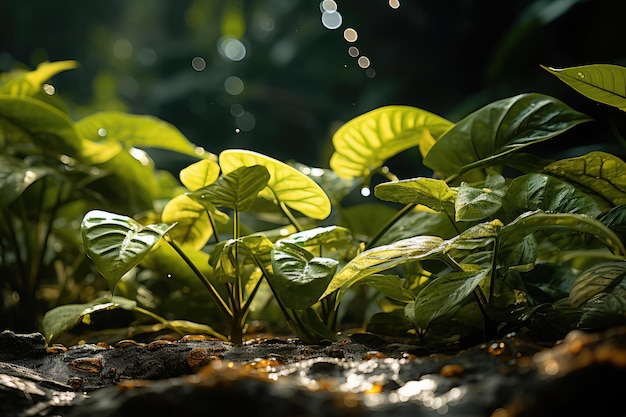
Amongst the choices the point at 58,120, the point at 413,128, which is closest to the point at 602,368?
the point at 413,128

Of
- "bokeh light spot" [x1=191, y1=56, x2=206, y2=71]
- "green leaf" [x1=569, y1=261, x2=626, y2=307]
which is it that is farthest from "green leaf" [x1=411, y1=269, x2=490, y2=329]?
"bokeh light spot" [x1=191, y1=56, x2=206, y2=71]

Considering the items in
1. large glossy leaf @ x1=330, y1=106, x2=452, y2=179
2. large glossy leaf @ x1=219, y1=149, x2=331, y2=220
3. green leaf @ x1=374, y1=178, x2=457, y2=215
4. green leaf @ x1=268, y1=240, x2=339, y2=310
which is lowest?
green leaf @ x1=268, y1=240, x2=339, y2=310

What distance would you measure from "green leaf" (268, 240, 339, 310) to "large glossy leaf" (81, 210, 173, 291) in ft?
0.75

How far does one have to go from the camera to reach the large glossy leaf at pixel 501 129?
3.59 ft

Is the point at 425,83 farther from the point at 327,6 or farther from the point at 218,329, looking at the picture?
the point at 218,329

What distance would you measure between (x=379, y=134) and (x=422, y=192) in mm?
316

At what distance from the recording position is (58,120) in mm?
1410

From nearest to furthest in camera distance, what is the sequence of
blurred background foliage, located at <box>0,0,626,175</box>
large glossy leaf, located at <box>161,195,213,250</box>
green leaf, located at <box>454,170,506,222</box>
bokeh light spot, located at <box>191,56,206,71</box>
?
green leaf, located at <box>454,170,506,222</box>, large glossy leaf, located at <box>161,195,213,250</box>, blurred background foliage, located at <box>0,0,626,175</box>, bokeh light spot, located at <box>191,56,206,71</box>

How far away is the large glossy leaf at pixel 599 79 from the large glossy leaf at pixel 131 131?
0.99 m

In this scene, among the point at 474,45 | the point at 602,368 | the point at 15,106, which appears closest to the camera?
the point at 602,368

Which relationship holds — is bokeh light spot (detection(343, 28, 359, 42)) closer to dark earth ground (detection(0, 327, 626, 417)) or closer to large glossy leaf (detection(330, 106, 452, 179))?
large glossy leaf (detection(330, 106, 452, 179))

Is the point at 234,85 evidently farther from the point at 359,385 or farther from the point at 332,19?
the point at 359,385

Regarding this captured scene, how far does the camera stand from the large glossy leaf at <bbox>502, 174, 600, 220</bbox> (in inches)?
36.5

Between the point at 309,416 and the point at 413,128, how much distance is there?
2.82 feet
